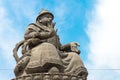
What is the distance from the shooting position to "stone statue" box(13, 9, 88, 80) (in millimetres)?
9883

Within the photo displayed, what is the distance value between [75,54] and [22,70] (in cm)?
157

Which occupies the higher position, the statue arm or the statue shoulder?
the statue shoulder

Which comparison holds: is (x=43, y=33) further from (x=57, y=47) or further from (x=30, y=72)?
(x=30, y=72)

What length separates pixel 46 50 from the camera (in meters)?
10.2

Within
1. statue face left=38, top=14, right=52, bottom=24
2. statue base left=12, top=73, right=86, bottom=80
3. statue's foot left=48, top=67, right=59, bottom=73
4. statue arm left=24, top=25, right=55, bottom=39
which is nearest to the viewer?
statue base left=12, top=73, right=86, bottom=80

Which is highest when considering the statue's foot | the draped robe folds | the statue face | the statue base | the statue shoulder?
the statue face

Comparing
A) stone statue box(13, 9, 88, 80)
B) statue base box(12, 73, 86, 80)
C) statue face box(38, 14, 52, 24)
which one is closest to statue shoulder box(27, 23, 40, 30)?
stone statue box(13, 9, 88, 80)

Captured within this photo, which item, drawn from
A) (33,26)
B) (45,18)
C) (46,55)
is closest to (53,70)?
(46,55)

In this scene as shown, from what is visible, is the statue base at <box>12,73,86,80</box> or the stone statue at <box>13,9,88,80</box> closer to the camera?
the statue base at <box>12,73,86,80</box>

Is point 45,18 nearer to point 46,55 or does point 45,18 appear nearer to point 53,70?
point 46,55

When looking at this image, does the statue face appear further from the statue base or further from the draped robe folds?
the statue base

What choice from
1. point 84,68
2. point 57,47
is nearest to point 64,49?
point 57,47

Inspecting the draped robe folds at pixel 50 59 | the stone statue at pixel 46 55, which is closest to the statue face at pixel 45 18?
the stone statue at pixel 46 55

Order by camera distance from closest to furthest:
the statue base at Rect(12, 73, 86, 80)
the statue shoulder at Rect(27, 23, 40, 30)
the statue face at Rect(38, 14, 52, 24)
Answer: the statue base at Rect(12, 73, 86, 80)
the statue shoulder at Rect(27, 23, 40, 30)
the statue face at Rect(38, 14, 52, 24)
